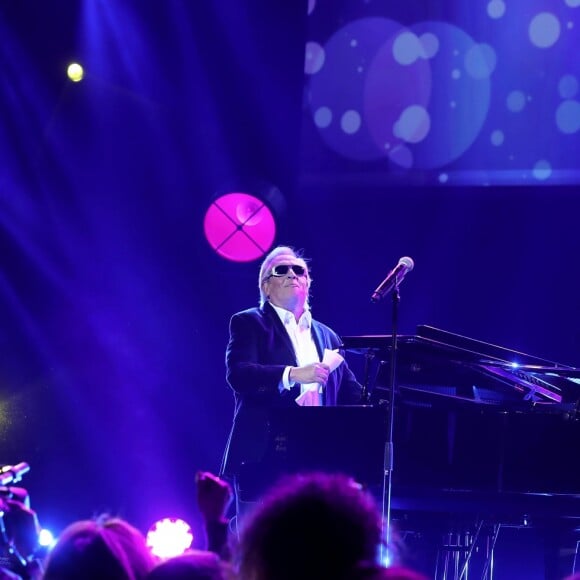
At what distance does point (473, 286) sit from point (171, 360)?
2.40 m

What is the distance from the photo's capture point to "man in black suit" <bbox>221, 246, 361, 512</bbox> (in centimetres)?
475

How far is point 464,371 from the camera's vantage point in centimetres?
472

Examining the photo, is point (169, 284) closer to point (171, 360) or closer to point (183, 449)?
point (171, 360)

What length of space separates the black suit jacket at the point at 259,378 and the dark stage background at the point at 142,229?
1.79m

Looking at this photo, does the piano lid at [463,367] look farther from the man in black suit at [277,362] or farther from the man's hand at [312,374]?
the man in black suit at [277,362]

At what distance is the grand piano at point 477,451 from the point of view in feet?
14.5

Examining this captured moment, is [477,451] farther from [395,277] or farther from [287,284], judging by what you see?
[287,284]

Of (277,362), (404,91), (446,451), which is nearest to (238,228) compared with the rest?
(404,91)

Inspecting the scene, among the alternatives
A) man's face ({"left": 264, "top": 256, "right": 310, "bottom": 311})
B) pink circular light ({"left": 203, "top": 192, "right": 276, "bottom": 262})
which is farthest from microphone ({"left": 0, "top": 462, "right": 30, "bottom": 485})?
pink circular light ({"left": 203, "top": 192, "right": 276, "bottom": 262})

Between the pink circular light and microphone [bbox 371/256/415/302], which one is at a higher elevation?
the pink circular light

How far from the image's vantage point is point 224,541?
215 cm

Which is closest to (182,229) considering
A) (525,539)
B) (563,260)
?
(563,260)

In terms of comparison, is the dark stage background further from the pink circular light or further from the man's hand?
the man's hand

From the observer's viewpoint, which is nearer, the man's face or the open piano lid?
the open piano lid
